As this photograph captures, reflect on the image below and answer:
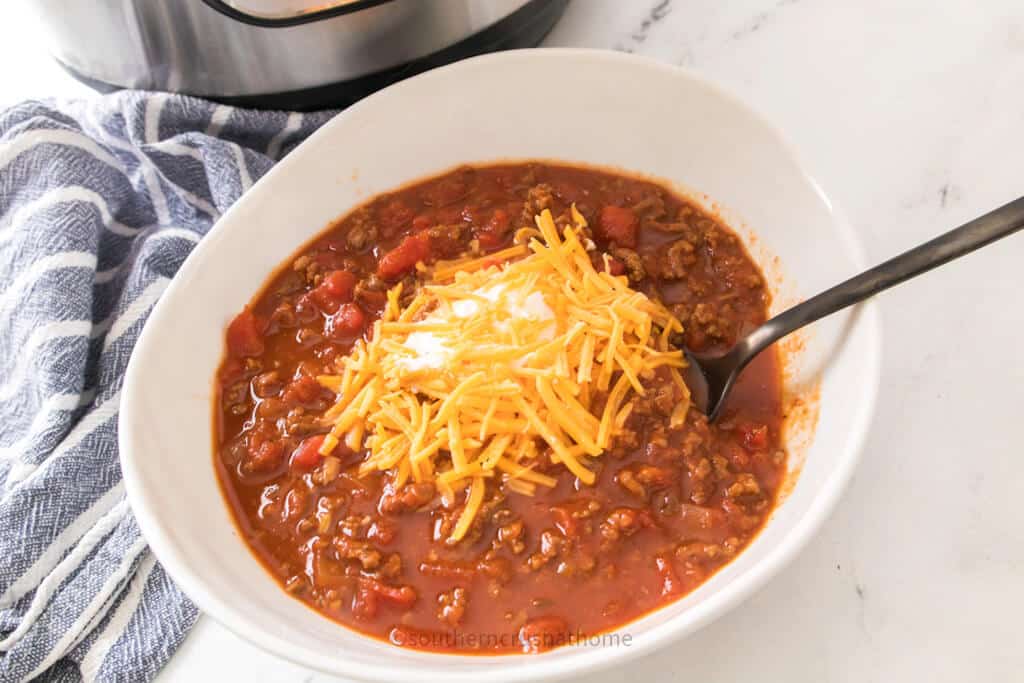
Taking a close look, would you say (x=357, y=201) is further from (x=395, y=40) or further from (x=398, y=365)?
(x=398, y=365)

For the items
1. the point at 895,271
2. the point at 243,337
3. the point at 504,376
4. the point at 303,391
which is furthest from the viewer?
the point at 243,337

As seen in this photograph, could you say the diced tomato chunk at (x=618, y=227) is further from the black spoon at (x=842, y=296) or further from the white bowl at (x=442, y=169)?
the black spoon at (x=842, y=296)

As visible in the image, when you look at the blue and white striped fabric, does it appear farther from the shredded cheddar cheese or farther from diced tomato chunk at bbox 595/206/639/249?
diced tomato chunk at bbox 595/206/639/249

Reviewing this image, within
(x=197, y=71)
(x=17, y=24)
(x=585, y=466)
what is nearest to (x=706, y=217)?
(x=585, y=466)

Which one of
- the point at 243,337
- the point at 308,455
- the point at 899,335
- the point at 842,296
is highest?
the point at 842,296

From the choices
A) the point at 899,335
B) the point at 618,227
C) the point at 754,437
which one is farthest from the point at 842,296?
the point at 618,227

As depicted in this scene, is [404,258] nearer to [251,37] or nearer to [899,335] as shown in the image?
[251,37]

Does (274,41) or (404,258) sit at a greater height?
(274,41)

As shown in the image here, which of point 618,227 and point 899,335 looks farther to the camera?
point 618,227
